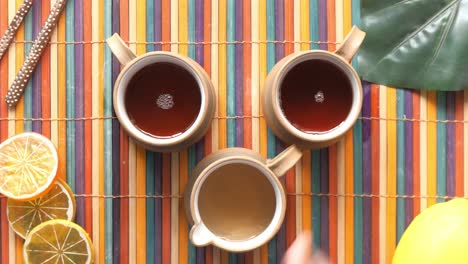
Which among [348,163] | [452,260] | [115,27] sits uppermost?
[115,27]

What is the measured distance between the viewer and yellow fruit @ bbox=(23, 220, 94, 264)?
793 millimetres

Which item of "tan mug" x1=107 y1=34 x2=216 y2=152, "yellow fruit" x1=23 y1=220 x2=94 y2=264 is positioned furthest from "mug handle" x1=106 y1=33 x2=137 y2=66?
"yellow fruit" x1=23 y1=220 x2=94 y2=264

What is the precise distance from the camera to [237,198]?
0.79 meters

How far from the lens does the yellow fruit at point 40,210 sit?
2.69ft

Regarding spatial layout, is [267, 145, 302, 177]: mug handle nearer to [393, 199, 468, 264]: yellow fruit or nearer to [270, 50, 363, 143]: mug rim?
[270, 50, 363, 143]: mug rim

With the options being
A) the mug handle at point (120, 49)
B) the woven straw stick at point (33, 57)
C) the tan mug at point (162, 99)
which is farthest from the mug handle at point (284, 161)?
the woven straw stick at point (33, 57)

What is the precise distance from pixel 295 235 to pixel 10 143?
16.2 inches

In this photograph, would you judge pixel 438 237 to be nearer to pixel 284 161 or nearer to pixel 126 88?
pixel 284 161

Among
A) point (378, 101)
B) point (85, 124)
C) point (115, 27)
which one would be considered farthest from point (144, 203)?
point (378, 101)

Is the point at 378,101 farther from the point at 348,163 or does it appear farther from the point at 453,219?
the point at 453,219

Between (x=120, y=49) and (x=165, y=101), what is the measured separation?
9 centimetres

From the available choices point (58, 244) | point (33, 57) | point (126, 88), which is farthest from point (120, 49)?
point (58, 244)

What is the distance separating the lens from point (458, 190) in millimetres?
838

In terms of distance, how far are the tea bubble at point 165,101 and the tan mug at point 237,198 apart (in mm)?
86
